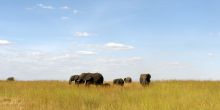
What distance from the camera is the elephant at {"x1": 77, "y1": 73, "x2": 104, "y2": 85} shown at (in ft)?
104

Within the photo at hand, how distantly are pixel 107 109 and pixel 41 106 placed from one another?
2444 millimetres

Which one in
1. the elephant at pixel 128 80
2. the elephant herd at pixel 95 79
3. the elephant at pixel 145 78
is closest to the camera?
the elephant at pixel 145 78

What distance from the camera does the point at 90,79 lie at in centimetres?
3172

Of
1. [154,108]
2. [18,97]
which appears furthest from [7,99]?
[154,108]

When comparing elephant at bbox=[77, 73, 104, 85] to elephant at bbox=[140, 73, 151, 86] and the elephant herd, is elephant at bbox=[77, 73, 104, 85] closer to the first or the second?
the elephant herd

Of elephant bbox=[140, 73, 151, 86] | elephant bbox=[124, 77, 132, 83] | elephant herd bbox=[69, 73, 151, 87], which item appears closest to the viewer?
elephant bbox=[140, 73, 151, 86]

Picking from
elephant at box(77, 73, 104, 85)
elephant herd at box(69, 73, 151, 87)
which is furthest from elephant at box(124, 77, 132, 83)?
elephant at box(77, 73, 104, 85)

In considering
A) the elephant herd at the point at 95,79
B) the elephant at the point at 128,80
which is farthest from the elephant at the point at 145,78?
the elephant at the point at 128,80

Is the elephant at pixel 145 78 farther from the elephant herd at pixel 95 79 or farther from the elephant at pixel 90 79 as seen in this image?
the elephant at pixel 90 79

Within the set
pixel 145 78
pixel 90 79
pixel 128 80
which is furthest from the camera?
pixel 128 80

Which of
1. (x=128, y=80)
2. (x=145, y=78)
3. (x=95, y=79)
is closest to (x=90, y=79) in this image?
(x=95, y=79)

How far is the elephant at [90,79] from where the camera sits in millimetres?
31594

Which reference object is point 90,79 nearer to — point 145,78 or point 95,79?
point 95,79

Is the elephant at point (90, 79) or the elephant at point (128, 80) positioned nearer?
the elephant at point (90, 79)
